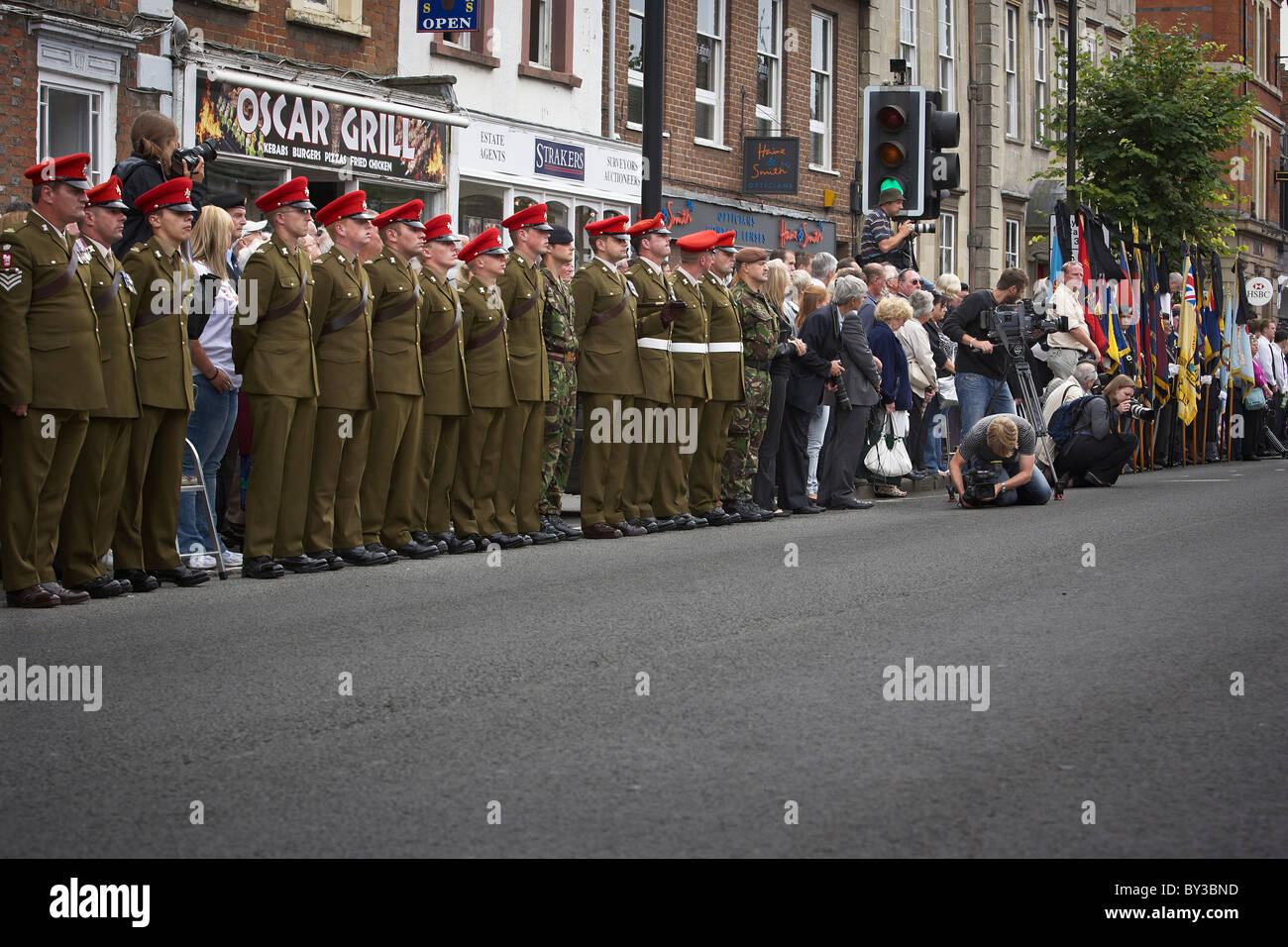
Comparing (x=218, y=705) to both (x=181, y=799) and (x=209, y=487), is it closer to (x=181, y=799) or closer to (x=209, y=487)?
(x=181, y=799)

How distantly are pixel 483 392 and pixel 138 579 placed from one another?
Answer: 121 inches

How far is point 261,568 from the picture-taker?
10.9 m

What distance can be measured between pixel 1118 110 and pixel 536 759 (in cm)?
3009

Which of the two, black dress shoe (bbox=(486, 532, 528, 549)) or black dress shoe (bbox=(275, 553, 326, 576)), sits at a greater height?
black dress shoe (bbox=(486, 532, 528, 549))

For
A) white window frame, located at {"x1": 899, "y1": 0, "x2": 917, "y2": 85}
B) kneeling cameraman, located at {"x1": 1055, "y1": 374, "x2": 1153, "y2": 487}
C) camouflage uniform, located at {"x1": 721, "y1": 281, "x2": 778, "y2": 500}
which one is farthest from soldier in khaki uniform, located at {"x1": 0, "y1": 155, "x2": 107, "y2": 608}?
white window frame, located at {"x1": 899, "y1": 0, "x2": 917, "y2": 85}

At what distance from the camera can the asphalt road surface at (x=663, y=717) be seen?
203 inches

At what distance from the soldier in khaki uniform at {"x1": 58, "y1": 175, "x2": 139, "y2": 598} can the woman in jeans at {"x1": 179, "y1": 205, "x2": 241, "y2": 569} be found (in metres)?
0.89

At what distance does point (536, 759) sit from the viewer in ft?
19.5

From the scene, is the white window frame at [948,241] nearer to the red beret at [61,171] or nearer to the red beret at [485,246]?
the red beret at [485,246]

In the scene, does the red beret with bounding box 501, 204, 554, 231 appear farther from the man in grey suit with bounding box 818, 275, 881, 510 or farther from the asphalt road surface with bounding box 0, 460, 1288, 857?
the man in grey suit with bounding box 818, 275, 881, 510

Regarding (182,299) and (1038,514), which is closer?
(182,299)

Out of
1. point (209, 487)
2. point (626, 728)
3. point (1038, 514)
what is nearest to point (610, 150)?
point (1038, 514)

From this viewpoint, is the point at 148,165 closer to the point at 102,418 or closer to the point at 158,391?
Result: the point at 158,391

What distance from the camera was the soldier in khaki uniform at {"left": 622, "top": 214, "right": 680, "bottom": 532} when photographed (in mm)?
13945
